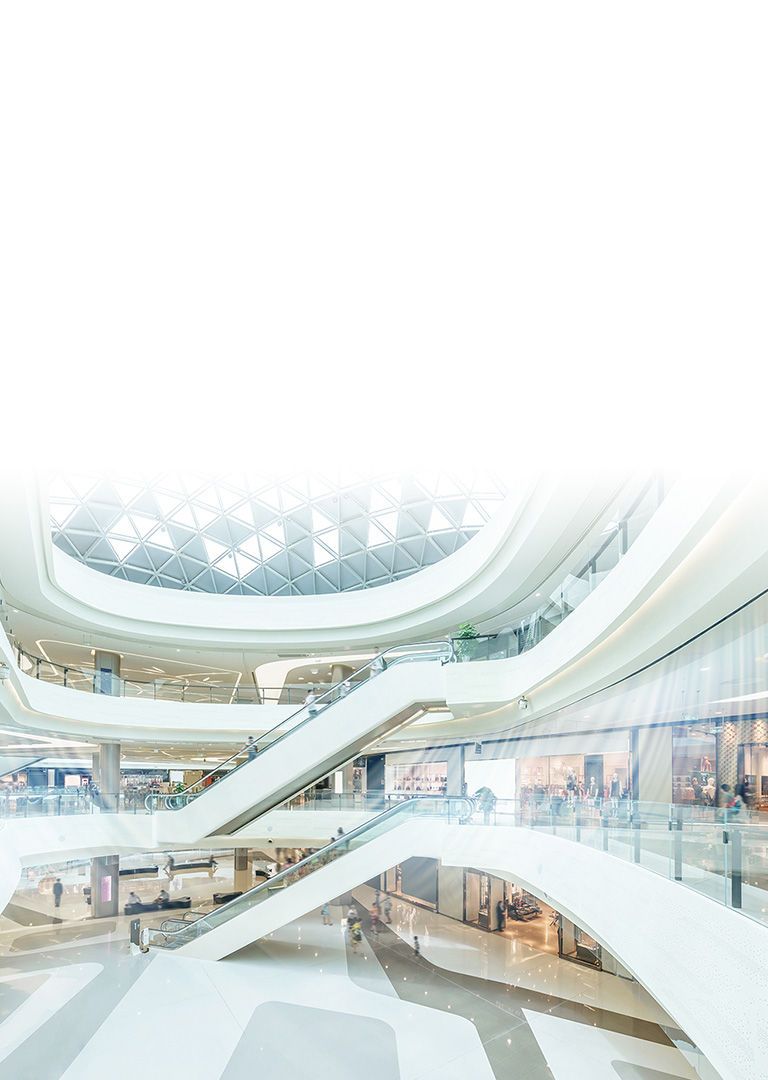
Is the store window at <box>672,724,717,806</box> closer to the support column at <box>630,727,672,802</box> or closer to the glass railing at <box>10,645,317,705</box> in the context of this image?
the support column at <box>630,727,672,802</box>

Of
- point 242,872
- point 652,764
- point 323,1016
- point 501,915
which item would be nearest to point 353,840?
point 323,1016

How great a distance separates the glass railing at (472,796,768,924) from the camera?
565cm

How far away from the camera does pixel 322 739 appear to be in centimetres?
2025

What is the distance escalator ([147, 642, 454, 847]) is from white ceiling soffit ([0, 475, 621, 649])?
3087 millimetres

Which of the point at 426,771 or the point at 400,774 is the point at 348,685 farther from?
the point at 400,774

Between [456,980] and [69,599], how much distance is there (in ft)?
51.5

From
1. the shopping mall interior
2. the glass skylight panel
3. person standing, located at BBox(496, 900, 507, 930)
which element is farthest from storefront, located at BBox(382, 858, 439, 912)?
the glass skylight panel

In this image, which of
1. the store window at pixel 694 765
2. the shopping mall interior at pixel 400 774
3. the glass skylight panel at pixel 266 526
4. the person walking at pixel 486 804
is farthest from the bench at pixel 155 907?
the store window at pixel 694 765

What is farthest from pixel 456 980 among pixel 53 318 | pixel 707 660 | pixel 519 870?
pixel 53 318

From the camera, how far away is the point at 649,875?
25.8ft

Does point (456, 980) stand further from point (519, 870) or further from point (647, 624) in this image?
point (647, 624)

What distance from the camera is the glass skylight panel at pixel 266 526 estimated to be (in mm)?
24672

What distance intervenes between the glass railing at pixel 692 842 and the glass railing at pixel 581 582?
374cm

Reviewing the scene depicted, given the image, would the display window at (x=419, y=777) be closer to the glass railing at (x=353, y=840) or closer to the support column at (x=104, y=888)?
the glass railing at (x=353, y=840)
